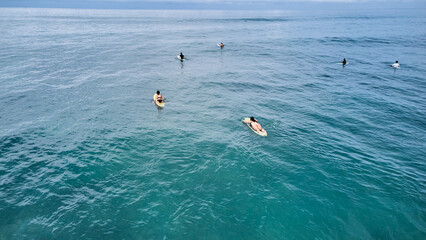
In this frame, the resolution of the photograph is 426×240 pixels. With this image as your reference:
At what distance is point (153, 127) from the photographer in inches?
1093

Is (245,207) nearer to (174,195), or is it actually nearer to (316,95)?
(174,195)

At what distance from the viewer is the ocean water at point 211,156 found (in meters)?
16.0

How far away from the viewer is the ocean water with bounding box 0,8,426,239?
16.0 m

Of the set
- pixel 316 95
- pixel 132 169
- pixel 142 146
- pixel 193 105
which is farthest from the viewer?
pixel 316 95

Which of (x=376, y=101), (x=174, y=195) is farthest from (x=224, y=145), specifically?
(x=376, y=101)

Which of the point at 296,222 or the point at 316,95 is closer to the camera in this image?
the point at 296,222

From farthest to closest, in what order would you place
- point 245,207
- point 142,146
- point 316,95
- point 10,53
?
point 10,53 → point 316,95 → point 142,146 → point 245,207

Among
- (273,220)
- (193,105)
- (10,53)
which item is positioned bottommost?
(273,220)

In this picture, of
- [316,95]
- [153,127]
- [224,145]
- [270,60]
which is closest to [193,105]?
[153,127]

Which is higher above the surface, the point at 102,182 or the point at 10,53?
the point at 10,53

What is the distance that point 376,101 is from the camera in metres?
35.0

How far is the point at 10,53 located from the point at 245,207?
74451 mm

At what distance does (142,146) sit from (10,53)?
61864mm

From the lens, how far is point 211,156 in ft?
74.6
